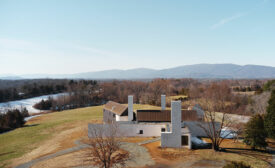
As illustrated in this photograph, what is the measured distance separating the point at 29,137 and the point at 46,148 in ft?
34.2

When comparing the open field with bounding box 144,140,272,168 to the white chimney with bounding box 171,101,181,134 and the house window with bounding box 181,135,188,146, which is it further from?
the white chimney with bounding box 171,101,181,134

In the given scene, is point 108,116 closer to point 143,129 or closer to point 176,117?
point 143,129

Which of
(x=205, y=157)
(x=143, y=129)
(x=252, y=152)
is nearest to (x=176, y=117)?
(x=205, y=157)

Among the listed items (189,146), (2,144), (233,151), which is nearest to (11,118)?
(2,144)

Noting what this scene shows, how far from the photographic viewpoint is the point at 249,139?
22.5 metres

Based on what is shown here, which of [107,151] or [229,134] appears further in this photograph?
[229,134]

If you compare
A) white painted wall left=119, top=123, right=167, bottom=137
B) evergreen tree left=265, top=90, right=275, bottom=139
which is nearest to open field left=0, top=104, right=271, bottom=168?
white painted wall left=119, top=123, right=167, bottom=137

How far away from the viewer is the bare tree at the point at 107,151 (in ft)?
51.9

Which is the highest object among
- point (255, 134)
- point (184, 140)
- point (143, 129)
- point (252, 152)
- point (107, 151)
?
point (107, 151)

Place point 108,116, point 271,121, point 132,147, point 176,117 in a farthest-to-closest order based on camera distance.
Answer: point 108,116, point 271,121, point 132,147, point 176,117

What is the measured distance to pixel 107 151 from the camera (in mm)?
16609

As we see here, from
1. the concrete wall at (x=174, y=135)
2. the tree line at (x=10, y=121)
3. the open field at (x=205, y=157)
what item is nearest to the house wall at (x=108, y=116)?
the open field at (x=205, y=157)

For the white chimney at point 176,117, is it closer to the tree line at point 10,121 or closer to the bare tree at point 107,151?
the bare tree at point 107,151

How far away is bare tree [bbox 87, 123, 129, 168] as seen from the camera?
1582cm
